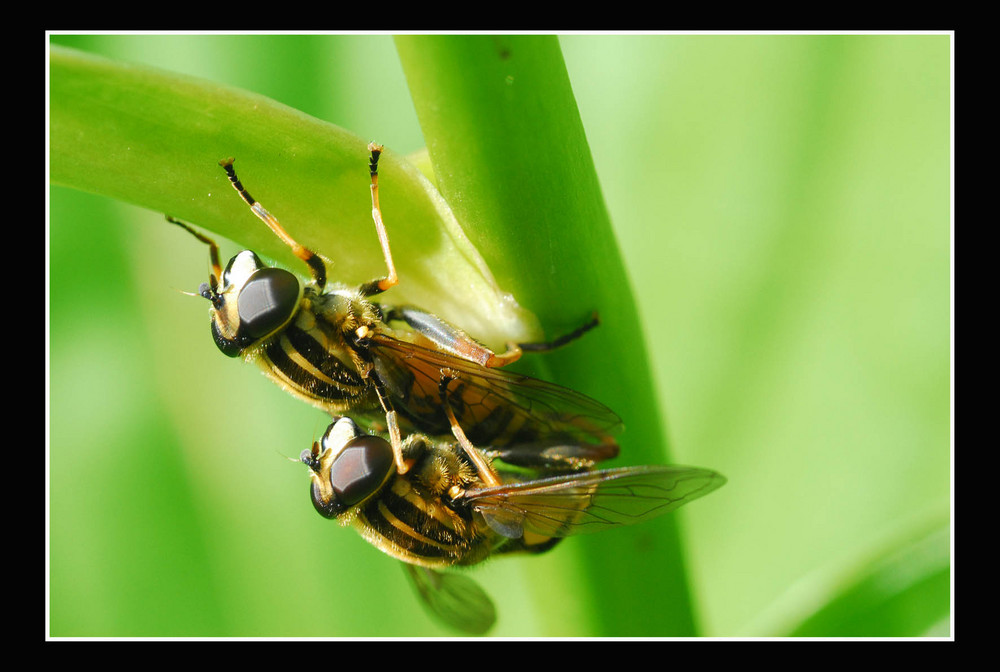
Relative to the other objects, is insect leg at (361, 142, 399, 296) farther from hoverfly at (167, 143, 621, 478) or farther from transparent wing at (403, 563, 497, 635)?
transparent wing at (403, 563, 497, 635)

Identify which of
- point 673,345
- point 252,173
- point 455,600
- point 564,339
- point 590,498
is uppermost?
point 252,173

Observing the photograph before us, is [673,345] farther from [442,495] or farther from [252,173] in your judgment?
[252,173]

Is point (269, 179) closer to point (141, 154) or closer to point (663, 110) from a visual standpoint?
point (141, 154)

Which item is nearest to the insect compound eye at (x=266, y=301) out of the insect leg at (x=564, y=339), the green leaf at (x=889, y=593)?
the insect leg at (x=564, y=339)

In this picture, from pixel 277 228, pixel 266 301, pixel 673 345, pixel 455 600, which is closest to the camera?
pixel 277 228

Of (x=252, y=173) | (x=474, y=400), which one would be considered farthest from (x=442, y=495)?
(x=252, y=173)

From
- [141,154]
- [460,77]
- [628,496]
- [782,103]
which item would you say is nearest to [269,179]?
[141,154]
